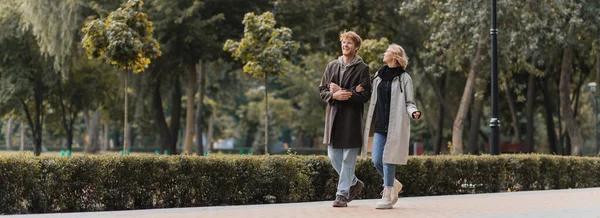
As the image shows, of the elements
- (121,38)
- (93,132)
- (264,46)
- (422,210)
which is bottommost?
(422,210)

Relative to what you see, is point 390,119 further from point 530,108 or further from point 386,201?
point 530,108

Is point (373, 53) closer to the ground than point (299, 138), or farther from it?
farther from it

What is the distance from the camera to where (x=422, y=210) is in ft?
32.1

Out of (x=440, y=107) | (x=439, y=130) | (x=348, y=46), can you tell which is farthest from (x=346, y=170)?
(x=439, y=130)

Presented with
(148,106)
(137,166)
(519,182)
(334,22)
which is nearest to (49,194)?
(137,166)

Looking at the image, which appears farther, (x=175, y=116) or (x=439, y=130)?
(x=439, y=130)

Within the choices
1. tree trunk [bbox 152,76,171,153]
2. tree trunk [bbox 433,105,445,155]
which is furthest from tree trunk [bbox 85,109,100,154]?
tree trunk [bbox 433,105,445,155]

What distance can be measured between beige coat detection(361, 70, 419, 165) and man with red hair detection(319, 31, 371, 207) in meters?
0.21

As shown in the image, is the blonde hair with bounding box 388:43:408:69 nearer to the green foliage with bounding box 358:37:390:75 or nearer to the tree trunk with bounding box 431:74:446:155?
the green foliage with bounding box 358:37:390:75

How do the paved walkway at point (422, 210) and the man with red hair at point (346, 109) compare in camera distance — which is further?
the man with red hair at point (346, 109)

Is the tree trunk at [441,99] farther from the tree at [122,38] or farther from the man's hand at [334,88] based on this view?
the man's hand at [334,88]

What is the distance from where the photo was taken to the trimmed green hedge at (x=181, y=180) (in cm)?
994

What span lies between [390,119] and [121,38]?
9.25m

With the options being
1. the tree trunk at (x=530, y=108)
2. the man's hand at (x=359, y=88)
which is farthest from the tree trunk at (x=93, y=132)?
the man's hand at (x=359, y=88)
